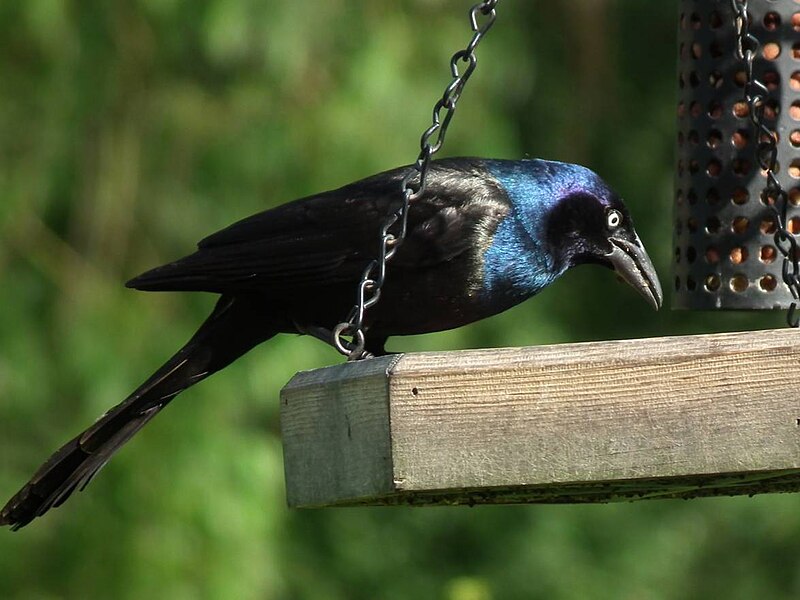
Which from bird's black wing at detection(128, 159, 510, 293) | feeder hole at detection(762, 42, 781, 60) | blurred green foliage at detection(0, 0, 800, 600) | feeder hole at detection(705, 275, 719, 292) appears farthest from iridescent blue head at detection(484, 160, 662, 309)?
blurred green foliage at detection(0, 0, 800, 600)

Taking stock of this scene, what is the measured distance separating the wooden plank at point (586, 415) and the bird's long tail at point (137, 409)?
4.70 feet

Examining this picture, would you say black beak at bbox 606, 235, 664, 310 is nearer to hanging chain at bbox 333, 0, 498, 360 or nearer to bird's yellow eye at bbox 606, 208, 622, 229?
bird's yellow eye at bbox 606, 208, 622, 229

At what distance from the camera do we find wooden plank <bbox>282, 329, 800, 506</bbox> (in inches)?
86.8

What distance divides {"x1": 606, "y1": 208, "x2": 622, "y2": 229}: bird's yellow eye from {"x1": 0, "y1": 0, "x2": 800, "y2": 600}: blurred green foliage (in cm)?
119

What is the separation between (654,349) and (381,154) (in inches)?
125

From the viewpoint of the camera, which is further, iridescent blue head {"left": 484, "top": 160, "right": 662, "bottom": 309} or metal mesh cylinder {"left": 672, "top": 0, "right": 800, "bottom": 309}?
iridescent blue head {"left": 484, "top": 160, "right": 662, "bottom": 309}

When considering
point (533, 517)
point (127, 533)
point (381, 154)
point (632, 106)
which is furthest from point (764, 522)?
point (127, 533)

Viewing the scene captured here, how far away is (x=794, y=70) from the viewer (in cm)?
328

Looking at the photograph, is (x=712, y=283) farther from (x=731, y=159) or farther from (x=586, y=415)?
(x=586, y=415)

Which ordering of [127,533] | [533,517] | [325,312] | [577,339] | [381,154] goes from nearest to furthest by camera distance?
[325,312]
[127,533]
[381,154]
[533,517]
[577,339]

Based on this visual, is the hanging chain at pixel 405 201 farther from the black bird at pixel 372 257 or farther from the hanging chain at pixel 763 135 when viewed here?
the black bird at pixel 372 257

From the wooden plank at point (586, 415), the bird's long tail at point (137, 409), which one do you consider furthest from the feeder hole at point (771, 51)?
the bird's long tail at point (137, 409)

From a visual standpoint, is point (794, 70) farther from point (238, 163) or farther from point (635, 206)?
point (635, 206)

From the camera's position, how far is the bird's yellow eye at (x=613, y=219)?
378 centimetres
